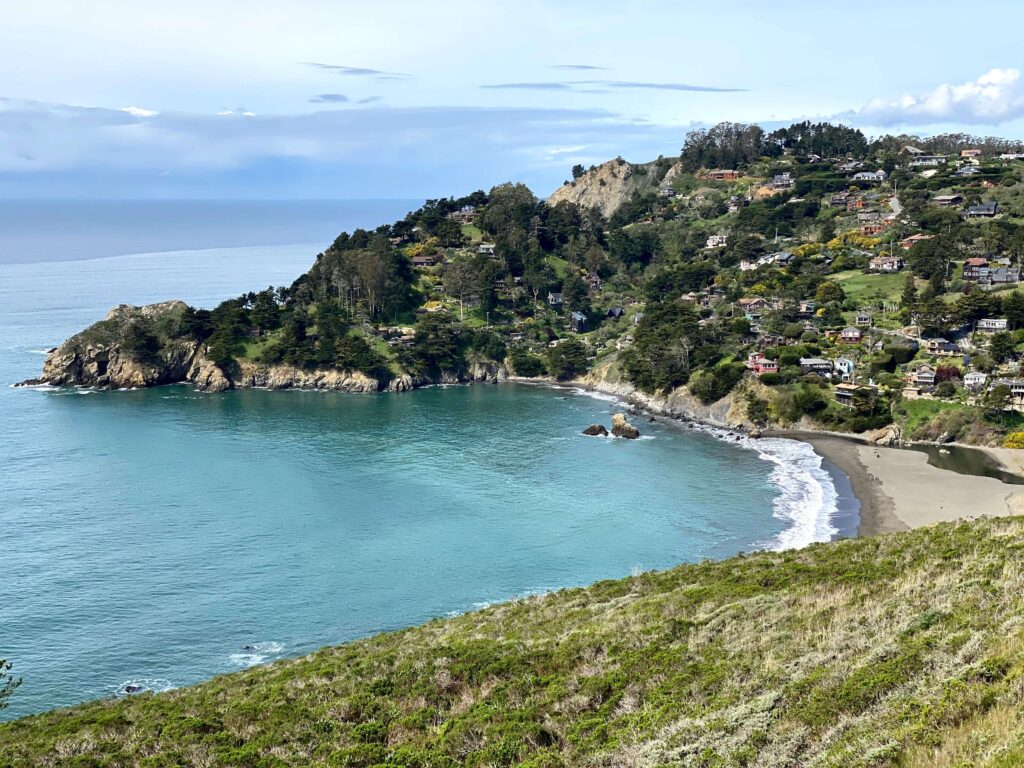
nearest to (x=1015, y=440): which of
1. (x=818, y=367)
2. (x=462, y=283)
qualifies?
(x=818, y=367)

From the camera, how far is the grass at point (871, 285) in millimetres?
93750

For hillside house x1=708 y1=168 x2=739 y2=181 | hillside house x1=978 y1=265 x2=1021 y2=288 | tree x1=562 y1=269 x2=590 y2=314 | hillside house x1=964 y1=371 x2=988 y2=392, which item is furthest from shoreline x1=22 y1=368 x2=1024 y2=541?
hillside house x1=708 y1=168 x2=739 y2=181

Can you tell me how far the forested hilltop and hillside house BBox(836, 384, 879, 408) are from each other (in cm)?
16

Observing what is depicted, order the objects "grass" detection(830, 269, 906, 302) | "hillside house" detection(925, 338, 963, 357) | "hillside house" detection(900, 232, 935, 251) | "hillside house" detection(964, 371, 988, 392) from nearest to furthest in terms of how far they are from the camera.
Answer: "hillside house" detection(964, 371, 988, 392)
"hillside house" detection(925, 338, 963, 357)
"grass" detection(830, 269, 906, 302)
"hillside house" detection(900, 232, 935, 251)

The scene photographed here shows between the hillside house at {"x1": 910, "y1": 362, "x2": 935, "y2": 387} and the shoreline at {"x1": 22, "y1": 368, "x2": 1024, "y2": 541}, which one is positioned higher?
the hillside house at {"x1": 910, "y1": 362, "x2": 935, "y2": 387}

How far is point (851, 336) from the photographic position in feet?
277

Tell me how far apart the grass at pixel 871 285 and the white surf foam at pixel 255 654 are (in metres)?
76.4

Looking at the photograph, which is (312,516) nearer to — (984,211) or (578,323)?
(578,323)

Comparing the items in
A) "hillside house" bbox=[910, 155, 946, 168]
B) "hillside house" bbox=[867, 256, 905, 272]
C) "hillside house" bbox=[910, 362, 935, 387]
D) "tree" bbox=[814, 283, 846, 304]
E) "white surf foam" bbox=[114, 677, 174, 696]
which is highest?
"hillside house" bbox=[910, 155, 946, 168]

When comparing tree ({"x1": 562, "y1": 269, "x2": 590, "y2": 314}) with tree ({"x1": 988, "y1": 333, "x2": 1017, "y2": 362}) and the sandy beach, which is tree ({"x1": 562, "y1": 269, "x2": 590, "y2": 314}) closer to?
the sandy beach

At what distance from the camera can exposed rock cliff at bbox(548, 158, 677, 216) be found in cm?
16038

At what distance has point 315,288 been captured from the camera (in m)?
110

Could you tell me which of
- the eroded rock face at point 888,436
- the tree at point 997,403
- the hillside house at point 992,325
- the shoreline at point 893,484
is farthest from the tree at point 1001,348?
the eroded rock face at point 888,436

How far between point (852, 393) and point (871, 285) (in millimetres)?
28604
